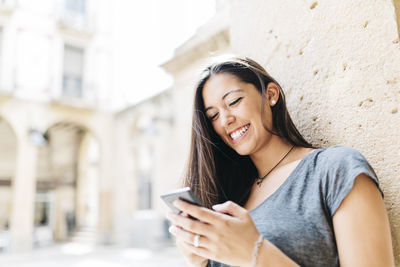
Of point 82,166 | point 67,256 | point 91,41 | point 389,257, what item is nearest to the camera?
point 389,257

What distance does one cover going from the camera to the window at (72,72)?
13.2 m

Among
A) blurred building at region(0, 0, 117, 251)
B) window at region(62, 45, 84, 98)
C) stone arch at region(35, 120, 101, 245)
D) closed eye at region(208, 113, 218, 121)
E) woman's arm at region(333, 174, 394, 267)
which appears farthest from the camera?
stone arch at region(35, 120, 101, 245)

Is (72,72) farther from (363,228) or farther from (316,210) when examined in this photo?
(363,228)

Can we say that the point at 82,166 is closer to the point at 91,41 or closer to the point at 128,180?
the point at 128,180

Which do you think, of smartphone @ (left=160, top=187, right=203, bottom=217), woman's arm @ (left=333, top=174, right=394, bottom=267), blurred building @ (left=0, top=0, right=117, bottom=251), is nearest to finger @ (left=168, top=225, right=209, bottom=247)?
smartphone @ (left=160, top=187, right=203, bottom=217)

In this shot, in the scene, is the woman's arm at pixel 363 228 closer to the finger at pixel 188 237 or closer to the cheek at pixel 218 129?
the finger at pixel 188 237

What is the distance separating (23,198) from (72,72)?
528cm

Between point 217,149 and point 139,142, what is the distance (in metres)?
11.5

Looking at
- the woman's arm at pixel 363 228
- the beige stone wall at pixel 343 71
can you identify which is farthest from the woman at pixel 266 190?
the beige stone wall at pixel 343 71

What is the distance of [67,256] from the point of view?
33.2 feet

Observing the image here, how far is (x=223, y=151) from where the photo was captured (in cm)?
155

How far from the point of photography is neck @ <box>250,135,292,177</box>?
135cm

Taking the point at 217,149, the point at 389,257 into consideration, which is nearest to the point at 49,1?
the point at 217,149

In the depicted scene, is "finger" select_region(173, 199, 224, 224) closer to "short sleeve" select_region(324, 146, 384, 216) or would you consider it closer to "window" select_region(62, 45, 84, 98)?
"short sleeve" select_region(324, 146, 384, 216)
